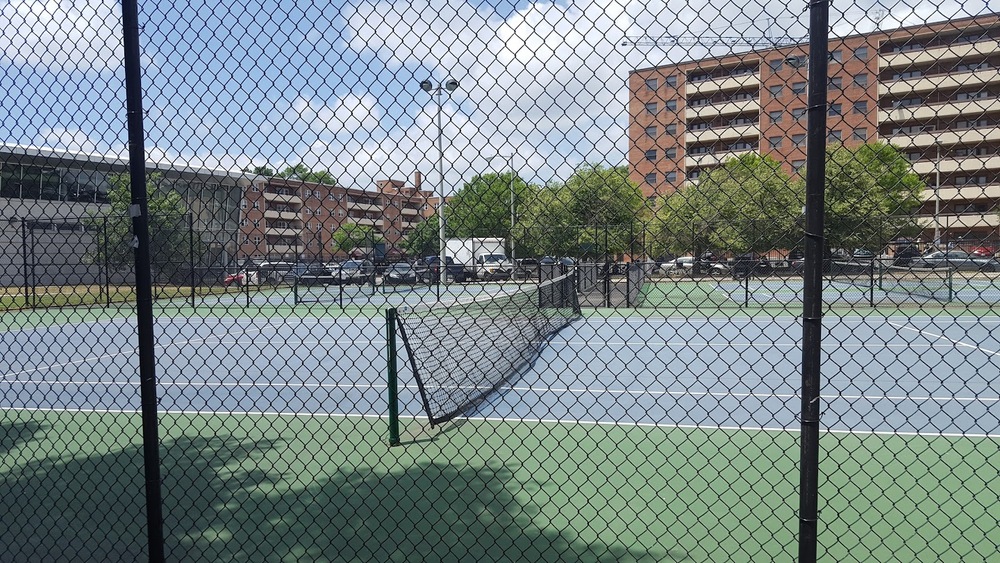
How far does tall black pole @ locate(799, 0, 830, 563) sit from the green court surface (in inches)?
70.1

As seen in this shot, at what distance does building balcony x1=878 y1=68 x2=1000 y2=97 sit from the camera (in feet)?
8.36

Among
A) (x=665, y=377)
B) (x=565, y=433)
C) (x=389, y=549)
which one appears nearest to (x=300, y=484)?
(x=389, y=549)

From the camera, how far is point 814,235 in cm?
222

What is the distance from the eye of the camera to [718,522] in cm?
433

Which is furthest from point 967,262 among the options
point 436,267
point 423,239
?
point 436,267

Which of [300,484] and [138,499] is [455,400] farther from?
[138,499]

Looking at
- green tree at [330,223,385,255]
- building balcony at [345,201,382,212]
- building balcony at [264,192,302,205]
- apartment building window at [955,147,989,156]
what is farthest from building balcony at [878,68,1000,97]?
building balcony at [264,192,302,205]

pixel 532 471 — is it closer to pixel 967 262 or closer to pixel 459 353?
pixel 459 353

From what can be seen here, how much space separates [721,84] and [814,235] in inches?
45.5

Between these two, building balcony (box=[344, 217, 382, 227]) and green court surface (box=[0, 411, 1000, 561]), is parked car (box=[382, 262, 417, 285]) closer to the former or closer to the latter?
building balcony (box=[344, 217, 382, 227])

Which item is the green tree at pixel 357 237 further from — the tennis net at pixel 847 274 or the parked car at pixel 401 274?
the tennis net at pixel 847 274

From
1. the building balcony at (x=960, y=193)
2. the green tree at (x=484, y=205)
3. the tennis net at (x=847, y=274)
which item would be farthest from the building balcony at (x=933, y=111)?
the green tree at (x=484, y=205)

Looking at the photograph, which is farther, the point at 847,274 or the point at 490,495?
the point at 847,274

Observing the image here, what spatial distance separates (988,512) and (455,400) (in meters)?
4.48
